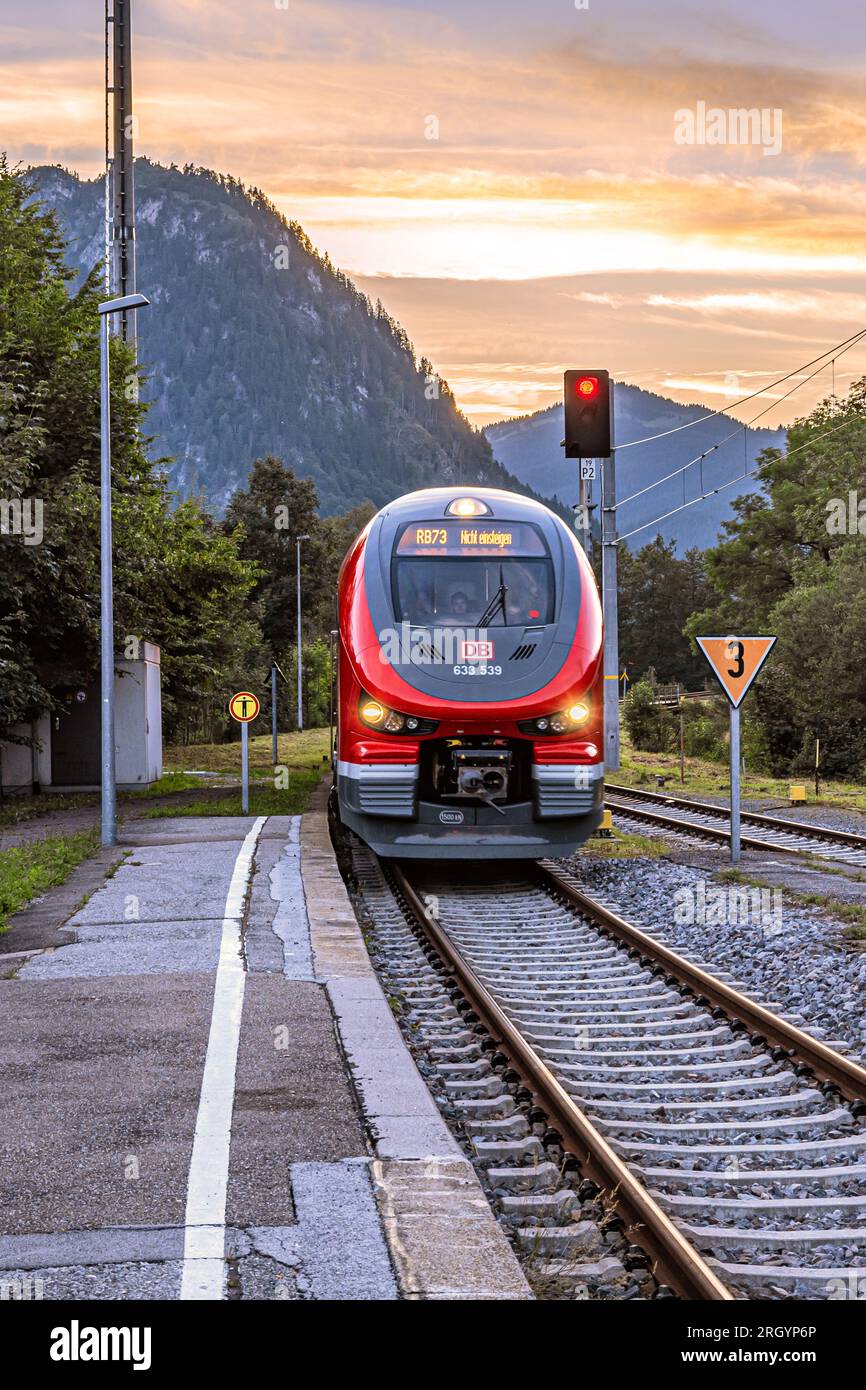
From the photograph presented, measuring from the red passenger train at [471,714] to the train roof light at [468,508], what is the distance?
824 mm

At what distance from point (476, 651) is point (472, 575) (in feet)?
3.05

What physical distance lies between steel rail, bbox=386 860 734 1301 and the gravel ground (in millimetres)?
1737

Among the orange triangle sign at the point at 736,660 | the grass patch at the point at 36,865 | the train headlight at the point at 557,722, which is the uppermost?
the orange triangle sign at the point at 736,660

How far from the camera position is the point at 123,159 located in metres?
39.9

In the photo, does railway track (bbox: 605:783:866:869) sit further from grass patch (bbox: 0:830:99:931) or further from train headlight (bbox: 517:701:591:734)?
grass patch (bbox: 0:830:99:931)

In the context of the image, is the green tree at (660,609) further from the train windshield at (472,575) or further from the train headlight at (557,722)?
the train headlight at (557,722)

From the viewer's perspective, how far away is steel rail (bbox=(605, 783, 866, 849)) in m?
17.2

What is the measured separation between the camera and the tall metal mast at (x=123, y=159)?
39.2 m

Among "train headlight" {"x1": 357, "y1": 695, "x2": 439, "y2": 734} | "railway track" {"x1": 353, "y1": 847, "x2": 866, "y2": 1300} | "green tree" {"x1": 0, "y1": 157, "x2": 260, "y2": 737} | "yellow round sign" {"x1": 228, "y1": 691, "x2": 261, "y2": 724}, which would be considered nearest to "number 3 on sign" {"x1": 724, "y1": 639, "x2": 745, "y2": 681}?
"train headlight" {"x1": 357, "y1": 695, "x2": 439, "y2": 734}

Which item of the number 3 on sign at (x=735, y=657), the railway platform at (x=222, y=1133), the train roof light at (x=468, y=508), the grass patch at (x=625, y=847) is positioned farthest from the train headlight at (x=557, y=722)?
the railway platform at (x=222, y=1133)

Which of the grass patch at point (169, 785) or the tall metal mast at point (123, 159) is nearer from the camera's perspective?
the grass patch at point (169, 785)

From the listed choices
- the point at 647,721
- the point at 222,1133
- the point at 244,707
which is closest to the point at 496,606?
the point at 222,1133

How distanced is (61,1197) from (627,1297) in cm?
193
